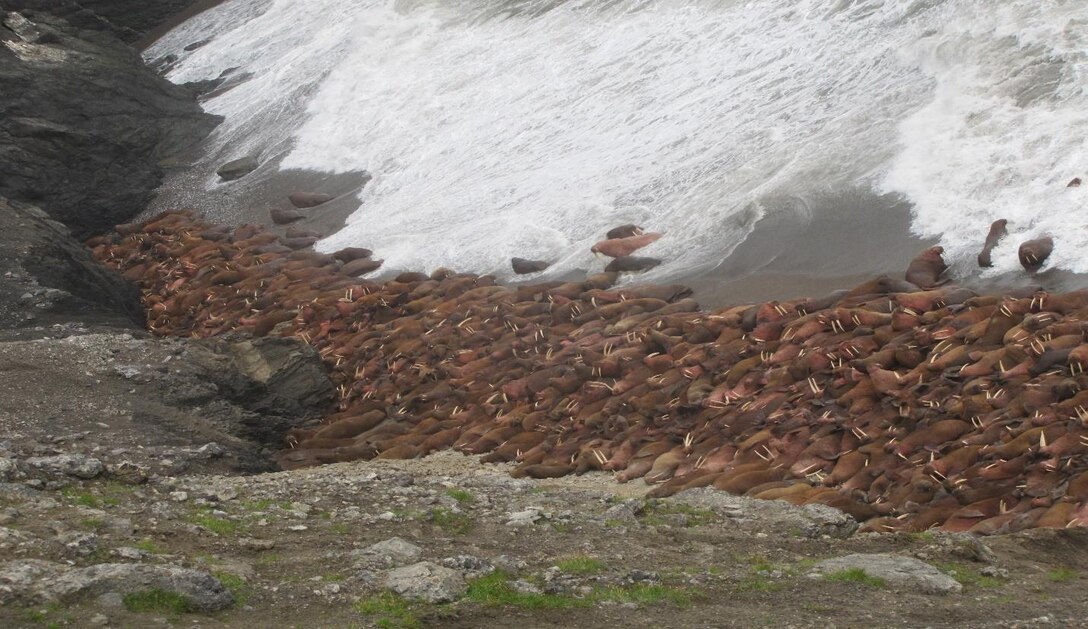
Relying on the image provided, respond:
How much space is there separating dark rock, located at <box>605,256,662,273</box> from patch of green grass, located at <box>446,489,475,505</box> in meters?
6.24

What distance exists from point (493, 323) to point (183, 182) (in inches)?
464

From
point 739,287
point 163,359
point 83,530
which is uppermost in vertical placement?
point 83,530

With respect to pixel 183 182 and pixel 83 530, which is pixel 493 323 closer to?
pixel 83 530

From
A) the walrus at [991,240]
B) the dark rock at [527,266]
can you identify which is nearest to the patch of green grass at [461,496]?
the walrus at [991,240]

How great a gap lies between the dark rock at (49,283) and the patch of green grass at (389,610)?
365 inches

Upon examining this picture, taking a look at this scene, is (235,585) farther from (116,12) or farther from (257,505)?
Result: (116,12)

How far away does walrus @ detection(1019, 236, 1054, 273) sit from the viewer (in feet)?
41.1

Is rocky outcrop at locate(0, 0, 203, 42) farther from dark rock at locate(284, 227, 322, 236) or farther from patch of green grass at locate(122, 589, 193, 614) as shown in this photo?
patch of green grass at locate(122, 589, 193, 614)

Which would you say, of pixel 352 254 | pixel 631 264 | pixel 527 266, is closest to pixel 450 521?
pixel 631 264

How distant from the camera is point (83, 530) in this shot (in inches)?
314

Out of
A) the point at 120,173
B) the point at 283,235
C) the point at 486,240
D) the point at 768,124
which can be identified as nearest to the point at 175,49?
the point at 120,173

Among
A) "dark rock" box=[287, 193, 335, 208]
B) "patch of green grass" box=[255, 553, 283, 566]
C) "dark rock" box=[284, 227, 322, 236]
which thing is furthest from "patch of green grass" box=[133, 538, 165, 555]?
"dark rock" box=[287, 193, 335, 208]

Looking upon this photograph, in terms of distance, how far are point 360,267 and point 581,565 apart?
10768 mm

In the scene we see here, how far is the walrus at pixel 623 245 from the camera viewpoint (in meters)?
16.1
